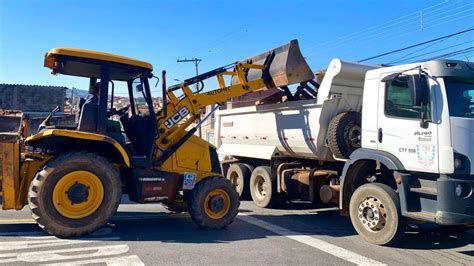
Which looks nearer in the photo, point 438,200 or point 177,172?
point 438,200

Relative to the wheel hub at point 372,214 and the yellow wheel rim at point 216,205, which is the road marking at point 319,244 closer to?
the wheel hub at point 372,214

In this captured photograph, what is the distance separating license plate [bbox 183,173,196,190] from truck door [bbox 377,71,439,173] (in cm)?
317

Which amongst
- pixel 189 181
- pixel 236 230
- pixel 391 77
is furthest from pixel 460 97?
pixel 189 181

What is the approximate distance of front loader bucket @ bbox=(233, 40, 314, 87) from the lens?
9.12 metres

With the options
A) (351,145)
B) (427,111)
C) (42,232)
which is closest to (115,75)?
(42,232)

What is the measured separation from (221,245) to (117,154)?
228 cm

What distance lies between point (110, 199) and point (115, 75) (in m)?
2.17

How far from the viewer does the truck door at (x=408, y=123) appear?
648cm

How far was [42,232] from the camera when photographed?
7.17m

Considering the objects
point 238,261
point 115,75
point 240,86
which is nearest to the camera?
point 238,261

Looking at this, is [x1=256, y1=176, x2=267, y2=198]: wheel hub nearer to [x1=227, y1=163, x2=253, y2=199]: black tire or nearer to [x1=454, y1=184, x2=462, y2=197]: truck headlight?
[x1=227, y1=163, x2=253, y2=199]: black tire

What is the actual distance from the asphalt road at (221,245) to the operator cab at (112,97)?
1.44 metres

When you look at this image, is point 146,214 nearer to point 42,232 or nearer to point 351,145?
point 42,232

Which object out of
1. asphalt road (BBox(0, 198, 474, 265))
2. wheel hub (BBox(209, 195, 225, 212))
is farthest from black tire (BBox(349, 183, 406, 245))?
wheel hub (BBox(209, 195, 225, 212))
